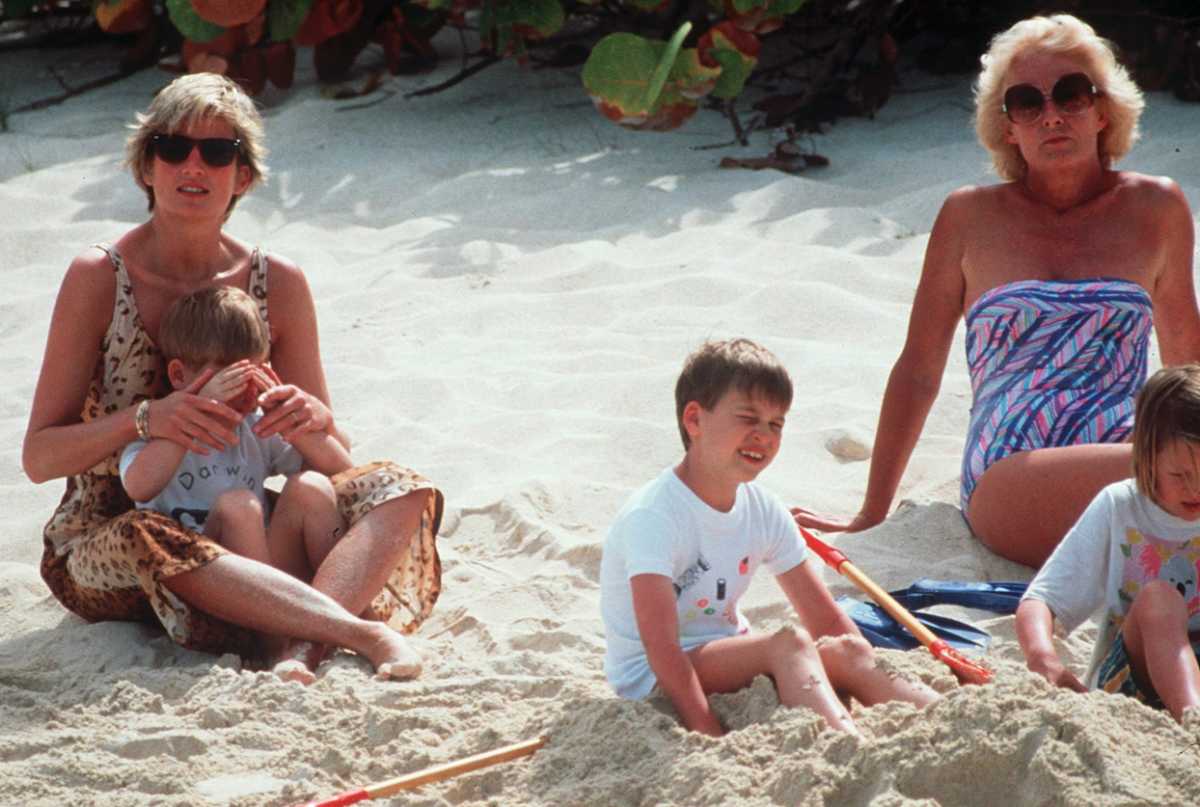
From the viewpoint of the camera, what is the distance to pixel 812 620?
2.99 metres

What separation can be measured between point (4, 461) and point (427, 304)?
1484 millimetres

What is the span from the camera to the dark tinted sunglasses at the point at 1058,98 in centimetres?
371

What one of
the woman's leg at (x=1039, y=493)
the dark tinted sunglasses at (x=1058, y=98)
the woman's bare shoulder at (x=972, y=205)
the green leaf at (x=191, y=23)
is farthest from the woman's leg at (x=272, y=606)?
the green leaf at (x=191, y=23)

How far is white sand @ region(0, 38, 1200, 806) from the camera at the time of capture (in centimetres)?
257

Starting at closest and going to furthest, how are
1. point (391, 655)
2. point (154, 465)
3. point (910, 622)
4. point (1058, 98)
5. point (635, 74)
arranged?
1. point (910, 622)
2. point (391, 655)
3. point (154, 465)
4. point (1058, 98)
5. point (635, 74)

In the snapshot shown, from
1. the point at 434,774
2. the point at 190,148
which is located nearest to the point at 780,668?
the point at 434,774

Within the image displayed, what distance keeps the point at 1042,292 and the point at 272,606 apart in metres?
1.83

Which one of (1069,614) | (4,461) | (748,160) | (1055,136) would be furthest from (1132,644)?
(748,160)

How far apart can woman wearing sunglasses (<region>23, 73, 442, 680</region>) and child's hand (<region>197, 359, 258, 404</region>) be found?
34mm

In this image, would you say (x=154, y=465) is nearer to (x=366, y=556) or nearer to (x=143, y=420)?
(x=143, y=420)

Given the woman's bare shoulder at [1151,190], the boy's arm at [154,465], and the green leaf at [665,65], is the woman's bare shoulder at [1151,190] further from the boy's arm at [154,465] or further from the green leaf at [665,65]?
the green leaf at [665,65]

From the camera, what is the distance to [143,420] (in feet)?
11.2

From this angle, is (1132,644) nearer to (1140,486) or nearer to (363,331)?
(1140,486)

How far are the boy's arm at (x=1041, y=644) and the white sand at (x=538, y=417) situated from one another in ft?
0.15
